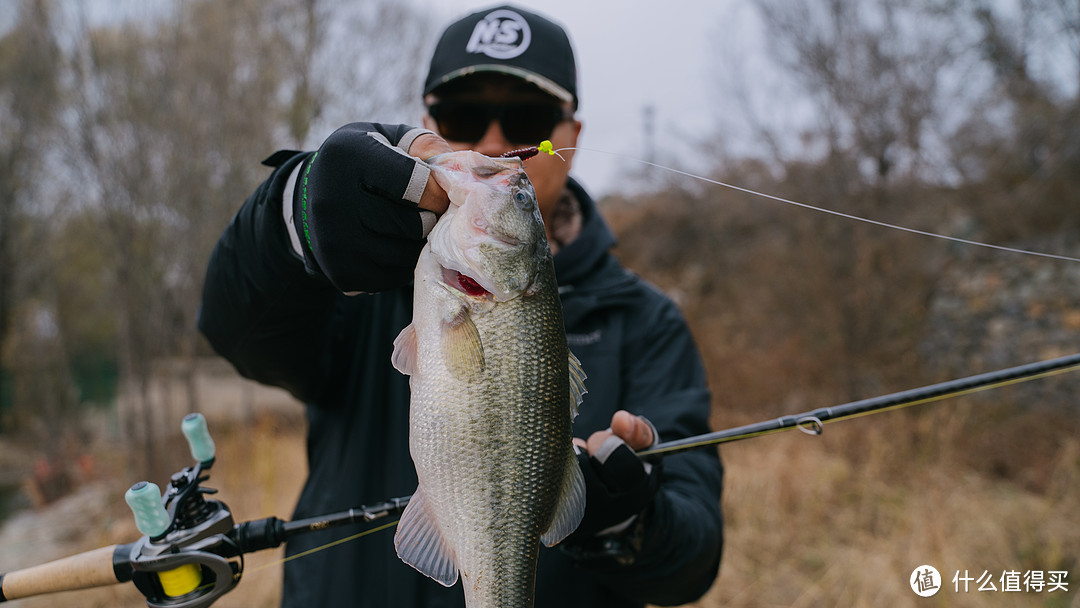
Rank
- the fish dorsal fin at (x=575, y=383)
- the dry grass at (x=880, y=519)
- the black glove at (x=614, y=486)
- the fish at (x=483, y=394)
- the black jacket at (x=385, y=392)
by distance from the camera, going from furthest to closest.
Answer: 1. the dry grass at (x=880, y=519)
2. the black jacket at (x=385, y=392)
3. the black glove at (x=614, y=486)
4. the fish dorsal fin at (x=575, y=383)
5. the fish at (x=483, y=394)

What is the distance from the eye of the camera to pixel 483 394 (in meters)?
1.34

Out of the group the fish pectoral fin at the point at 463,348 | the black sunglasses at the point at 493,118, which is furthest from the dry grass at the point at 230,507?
the fish pectoral fin at the point at 463,348

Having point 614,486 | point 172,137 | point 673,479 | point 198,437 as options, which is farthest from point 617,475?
point 172,137

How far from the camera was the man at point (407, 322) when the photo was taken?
143 cm

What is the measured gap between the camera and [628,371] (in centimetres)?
242

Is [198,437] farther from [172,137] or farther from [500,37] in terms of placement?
[172,137]

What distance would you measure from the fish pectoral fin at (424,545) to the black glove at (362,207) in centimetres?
52

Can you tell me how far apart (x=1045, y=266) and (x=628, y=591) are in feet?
34.0

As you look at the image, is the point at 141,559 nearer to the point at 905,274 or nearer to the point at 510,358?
the point at 510,358

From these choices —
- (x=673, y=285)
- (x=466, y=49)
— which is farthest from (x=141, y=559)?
(x=673, y=285)

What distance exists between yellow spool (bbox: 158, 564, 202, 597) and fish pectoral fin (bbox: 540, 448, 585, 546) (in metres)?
0.90

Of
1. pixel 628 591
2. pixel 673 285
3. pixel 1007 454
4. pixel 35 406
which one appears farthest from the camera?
pixel 673 285

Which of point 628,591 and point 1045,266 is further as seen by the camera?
point 1045,266

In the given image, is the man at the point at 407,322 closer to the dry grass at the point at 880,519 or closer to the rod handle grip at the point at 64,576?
the rod handle grip at the point at 64,576
